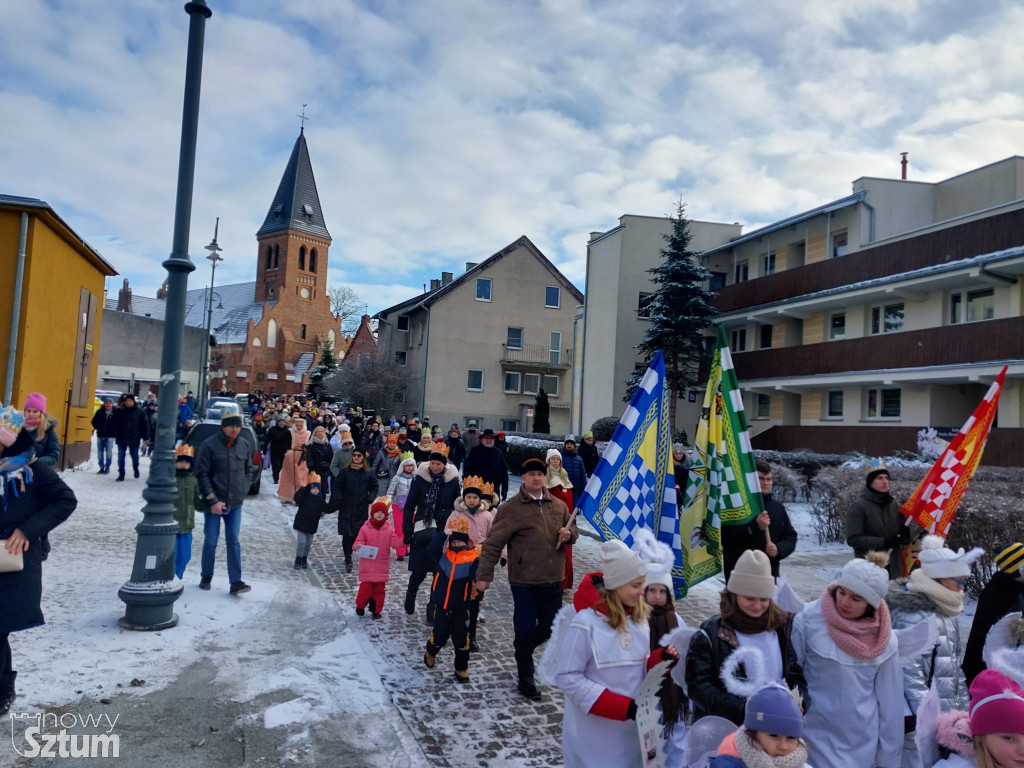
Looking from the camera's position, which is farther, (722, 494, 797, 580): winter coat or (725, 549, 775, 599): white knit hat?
(722, 494, 797, 580): winter coat

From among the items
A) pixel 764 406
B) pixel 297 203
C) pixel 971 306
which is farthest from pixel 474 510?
pixel 297 203

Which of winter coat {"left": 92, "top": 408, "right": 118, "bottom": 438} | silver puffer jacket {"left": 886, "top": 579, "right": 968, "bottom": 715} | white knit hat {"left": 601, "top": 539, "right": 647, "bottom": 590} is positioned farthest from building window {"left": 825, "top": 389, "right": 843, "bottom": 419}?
white knit hat {"left": 601, "top": 539, "right": 647, "bottom": 590}

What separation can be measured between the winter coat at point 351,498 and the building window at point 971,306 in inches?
714

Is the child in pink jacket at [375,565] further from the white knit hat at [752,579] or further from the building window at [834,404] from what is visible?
the building window at [834,404]

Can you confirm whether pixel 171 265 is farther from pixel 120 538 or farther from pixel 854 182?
pixel 854 182

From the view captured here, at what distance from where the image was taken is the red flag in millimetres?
7453

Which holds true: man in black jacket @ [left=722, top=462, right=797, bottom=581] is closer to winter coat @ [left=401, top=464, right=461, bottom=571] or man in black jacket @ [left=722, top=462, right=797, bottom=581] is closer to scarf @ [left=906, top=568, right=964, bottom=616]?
scarf @ [left=906, top=568, right=964, bottom=616]

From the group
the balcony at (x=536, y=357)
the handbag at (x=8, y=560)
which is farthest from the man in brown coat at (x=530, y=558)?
the balcony at (x=536, y=357)

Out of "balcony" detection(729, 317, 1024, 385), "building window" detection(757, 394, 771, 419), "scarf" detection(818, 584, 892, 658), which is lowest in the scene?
"scarf" detection(818, 584, 892, 658)

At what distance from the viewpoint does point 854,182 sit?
26.4 metres

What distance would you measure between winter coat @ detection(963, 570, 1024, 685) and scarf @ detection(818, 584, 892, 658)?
1.60 meters

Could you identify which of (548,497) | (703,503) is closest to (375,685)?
(548,497)

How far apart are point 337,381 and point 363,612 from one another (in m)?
42.0

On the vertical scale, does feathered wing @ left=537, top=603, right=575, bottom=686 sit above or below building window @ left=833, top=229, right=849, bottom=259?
below
